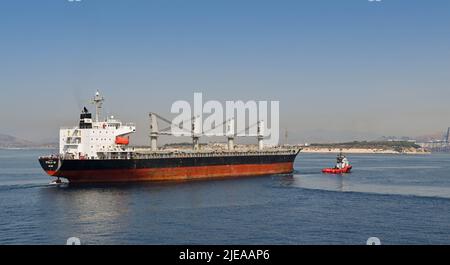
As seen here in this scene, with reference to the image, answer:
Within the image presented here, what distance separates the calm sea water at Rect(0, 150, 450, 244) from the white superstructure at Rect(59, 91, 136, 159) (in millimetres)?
4468

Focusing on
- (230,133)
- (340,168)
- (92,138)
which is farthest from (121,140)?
(340,168)

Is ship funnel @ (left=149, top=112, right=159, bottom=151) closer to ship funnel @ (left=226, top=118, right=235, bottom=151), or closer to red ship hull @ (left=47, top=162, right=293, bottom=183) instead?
red ship hull @ (left=47, top=162, right=293, bottom=183)

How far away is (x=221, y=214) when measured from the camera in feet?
83.8

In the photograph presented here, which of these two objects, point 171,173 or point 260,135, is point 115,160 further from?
point 260,135

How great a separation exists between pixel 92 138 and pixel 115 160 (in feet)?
12.2

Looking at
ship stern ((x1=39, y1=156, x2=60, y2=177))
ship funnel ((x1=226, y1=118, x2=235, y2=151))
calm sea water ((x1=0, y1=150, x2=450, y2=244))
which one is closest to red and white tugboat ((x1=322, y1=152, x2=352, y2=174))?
ship funnel ((x1=226, y1=118, x2=235, y2=151))

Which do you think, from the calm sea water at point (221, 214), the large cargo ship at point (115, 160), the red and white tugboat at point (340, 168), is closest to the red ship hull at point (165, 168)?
the large cargo ship at point (115, 160)

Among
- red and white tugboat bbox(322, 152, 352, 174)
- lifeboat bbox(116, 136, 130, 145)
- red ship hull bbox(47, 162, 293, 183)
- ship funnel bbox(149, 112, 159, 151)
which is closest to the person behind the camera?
red ship hull bbox(47, 162, 293, 183)

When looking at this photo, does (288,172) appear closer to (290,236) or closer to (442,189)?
(442,189)

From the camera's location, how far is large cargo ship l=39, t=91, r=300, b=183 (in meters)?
39.2

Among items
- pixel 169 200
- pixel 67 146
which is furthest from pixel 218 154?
pixel 169 200
